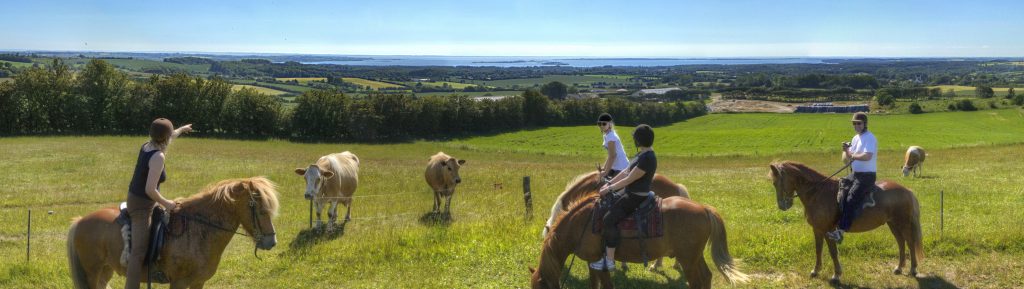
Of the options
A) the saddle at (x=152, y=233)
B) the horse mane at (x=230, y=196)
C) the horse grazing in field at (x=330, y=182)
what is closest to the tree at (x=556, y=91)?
the horse grazing in field at (x=330, y=182)

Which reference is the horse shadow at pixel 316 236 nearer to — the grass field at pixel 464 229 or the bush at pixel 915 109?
the grass field at pixel 464 229

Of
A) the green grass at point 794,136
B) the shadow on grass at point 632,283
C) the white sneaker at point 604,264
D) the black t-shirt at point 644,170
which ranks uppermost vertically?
the black t-shirt at point 644,170

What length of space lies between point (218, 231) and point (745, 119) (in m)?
95.3

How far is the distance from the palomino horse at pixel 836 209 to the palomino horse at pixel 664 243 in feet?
8.39

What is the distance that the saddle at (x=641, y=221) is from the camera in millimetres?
7160

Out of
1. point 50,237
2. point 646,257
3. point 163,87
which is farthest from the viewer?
point 163,87

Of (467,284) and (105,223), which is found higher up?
(105,223)

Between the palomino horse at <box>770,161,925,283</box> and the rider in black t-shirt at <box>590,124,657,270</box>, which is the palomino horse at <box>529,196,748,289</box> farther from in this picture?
the palomino horse at <box>770,161,925,283</box>

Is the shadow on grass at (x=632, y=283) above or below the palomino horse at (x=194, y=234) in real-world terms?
below

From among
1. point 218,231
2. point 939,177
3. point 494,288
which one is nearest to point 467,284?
point 494,288

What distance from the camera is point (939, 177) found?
24688mm

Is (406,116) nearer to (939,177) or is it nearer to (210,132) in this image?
(210,132)

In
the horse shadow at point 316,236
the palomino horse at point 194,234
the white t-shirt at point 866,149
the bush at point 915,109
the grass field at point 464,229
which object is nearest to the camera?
the palomino horse at point 194,234

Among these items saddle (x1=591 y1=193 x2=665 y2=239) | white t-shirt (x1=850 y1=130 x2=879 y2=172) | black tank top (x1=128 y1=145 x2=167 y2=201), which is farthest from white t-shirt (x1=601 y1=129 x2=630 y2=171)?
black tank top (x1=128 y1=145 x2=167 y2=201)
